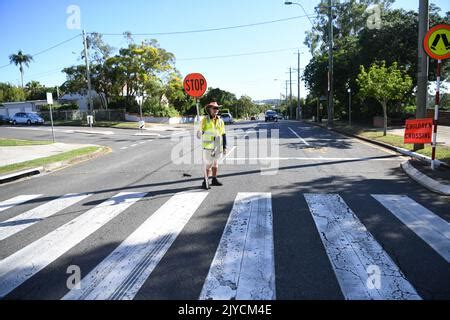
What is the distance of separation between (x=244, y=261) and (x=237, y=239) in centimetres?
65

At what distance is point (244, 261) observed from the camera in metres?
3.92

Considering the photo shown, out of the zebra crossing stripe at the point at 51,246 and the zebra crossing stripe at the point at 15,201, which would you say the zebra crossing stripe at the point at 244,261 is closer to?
the zebra crossing stripe at the point at 51,246

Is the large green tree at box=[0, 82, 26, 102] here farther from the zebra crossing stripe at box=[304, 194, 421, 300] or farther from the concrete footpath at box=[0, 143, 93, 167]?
the zebra crossing stripe at box=[304, 194, 421, 300]

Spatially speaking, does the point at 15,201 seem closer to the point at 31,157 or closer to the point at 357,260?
the point at 357,260

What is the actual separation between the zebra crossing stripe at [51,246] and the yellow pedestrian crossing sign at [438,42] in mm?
7607

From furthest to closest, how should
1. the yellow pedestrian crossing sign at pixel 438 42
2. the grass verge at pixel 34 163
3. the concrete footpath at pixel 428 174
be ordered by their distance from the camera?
the grass verge at pixel 34 163
the yellow pedestrian crossing sign at pixel 438 42
the concrete footpath at pixel 428 174

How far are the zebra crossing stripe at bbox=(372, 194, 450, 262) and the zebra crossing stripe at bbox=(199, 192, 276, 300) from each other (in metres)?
1.95

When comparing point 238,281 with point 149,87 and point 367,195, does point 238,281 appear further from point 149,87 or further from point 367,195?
point 149,87

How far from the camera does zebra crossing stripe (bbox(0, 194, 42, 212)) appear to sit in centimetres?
672

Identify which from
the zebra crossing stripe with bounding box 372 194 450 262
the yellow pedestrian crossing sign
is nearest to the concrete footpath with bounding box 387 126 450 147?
the yellow pedestrian crossing sign

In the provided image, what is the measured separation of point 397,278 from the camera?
349 cm

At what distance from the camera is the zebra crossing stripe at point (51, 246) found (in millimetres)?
3762

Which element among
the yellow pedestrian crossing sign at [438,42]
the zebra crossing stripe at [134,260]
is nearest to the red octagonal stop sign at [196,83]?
the zebra crossing stripe at [134,260]
